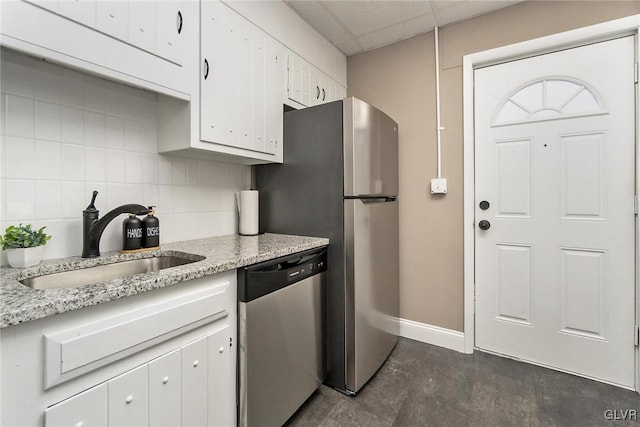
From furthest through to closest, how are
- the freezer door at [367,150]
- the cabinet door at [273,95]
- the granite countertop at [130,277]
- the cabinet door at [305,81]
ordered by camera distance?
the cabinet door at [305,81], the cabinet door at [273,95], the freezer door at [367,150], the granite countertop at [130,277]

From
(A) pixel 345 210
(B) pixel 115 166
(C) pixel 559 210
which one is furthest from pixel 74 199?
(C) pixel 559 210

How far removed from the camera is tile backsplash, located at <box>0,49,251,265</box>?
42.7 inches

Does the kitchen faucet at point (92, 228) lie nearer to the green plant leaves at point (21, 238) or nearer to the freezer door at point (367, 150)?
the green plant leaves at point (21, 238)

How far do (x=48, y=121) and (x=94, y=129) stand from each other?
157mm

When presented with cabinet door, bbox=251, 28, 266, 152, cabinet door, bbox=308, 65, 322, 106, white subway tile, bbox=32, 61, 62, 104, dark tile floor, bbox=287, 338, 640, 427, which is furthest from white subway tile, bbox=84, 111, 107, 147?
dark tile floor, bbox=287, 338, 640, 427

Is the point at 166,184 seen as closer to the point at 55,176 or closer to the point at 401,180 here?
the point at 55,176

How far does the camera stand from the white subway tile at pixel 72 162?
120 cm

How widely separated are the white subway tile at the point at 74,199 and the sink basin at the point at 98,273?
0.27 meters

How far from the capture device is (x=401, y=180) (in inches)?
92.4

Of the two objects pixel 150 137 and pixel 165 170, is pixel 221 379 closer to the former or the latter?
pixel 165 170

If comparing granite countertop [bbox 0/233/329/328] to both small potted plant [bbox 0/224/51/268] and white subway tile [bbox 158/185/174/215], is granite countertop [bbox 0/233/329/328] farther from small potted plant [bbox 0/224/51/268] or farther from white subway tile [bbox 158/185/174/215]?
white subway tile [bbox 158/185/174/215]

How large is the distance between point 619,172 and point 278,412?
7.60 feet

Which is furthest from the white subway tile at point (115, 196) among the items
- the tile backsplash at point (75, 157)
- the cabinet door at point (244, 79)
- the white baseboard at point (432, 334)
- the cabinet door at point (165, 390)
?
the white baseboard at point (432, 334)

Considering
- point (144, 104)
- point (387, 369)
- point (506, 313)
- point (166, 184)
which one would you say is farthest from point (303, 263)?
point (506, 313)
